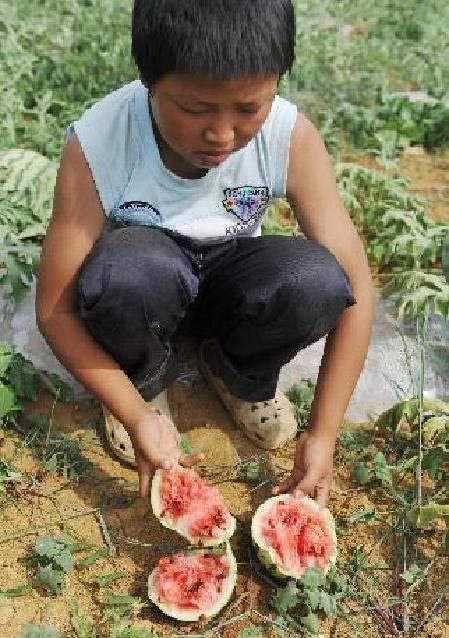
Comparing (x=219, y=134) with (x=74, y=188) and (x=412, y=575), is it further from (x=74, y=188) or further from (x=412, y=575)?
(x=412, y=575)

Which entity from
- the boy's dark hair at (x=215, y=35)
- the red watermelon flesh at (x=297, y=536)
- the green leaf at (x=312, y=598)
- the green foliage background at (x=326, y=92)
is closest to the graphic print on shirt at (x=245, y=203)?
the boy's dark hair at (x=215, y=35)

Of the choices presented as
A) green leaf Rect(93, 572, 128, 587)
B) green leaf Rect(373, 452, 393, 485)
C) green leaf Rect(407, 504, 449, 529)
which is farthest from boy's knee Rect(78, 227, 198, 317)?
green leaf Rect(407, 504, 449, 529)

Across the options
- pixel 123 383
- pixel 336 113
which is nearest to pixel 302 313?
pixel 123 383

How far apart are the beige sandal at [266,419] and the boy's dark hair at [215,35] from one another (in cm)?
133

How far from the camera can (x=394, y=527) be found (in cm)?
278

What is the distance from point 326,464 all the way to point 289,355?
1.57 feet

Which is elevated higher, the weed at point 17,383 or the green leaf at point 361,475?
the weed at point 17,383

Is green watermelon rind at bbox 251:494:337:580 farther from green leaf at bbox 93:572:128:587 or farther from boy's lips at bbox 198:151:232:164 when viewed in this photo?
boy's lips at bbox 198:151:232:164

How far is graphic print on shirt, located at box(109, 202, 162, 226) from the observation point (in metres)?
2.77

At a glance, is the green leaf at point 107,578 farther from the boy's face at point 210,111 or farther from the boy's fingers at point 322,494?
the boy's face at point 210,111

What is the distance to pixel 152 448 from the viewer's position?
2541 mm

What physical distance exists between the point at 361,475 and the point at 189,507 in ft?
2.32

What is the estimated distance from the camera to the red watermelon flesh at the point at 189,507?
2.54 metres

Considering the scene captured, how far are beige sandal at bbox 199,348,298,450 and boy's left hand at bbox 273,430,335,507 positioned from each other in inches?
14.6
